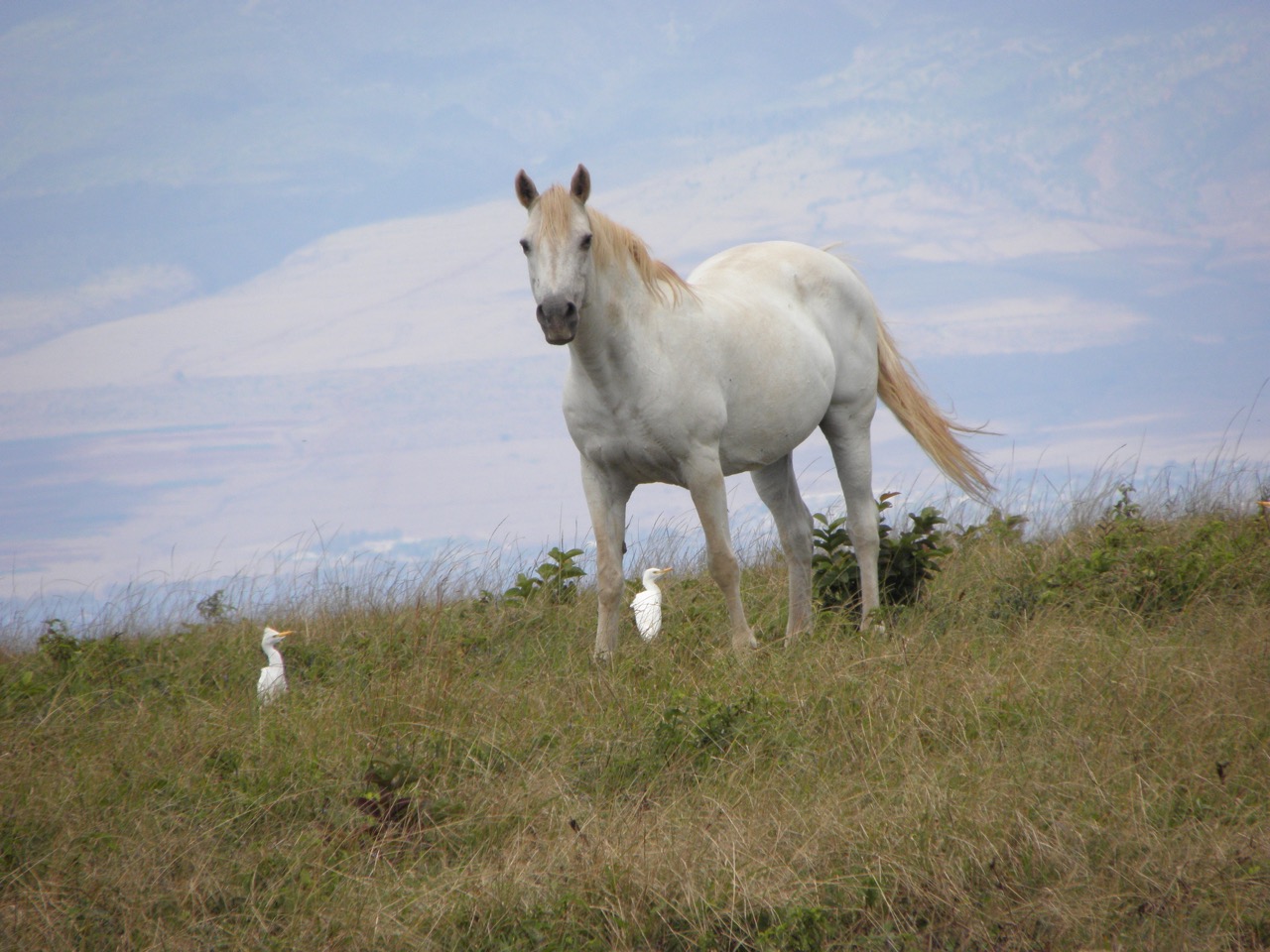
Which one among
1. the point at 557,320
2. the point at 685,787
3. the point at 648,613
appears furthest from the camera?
the point at 648,613

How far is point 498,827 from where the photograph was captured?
4.11m

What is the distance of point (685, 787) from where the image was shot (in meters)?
4.39

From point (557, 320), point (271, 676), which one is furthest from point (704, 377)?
point (271, 676)

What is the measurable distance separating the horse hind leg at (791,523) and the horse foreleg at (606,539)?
4.50ft

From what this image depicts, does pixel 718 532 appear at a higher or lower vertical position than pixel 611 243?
lower

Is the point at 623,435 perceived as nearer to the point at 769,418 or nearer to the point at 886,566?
the point at 769,418

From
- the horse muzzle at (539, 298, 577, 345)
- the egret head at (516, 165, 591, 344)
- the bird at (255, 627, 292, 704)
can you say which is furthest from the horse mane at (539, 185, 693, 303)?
the bird at (255, 627, 292, 704)

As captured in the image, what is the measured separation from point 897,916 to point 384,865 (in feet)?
5.53

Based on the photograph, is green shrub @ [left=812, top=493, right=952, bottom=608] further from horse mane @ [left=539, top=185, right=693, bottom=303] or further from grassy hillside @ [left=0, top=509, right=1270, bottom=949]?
horse mane @ [left=539, top=185, right=693, bottom=303]

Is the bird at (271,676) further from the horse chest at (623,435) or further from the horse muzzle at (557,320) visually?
the horse muzzle at (557,320)

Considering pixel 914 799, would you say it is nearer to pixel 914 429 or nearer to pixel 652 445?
pixel 652 445

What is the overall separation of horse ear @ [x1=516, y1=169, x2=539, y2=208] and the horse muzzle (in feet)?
1.93

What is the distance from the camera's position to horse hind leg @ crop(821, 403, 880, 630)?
6891mm

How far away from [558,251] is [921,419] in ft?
11.2
